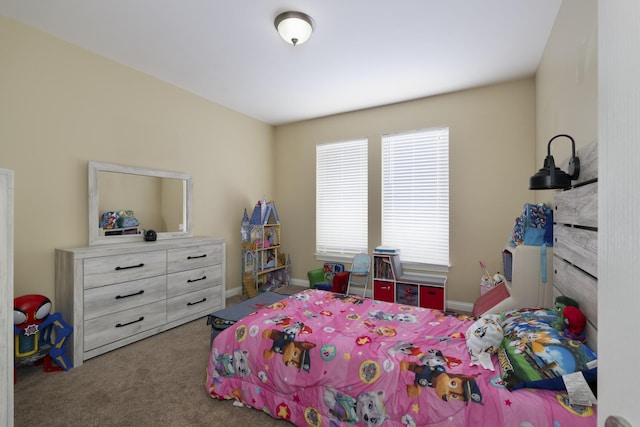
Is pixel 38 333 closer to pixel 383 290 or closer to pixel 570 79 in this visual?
pixel 383 290

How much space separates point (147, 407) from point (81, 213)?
6.46ft

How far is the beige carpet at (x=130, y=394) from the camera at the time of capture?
6.10 ft

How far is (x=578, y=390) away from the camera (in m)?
1.19

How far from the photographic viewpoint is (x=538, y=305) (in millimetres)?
2184

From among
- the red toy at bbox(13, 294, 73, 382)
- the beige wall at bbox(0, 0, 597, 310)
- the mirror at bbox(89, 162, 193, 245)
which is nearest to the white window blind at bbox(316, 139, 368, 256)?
the beige wall at bbox(0, 0, 597, 310)

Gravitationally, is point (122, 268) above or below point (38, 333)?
above

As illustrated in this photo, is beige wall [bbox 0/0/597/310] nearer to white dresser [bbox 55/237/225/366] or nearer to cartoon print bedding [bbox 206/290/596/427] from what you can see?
white dresser [bbox 55/237/225/366]

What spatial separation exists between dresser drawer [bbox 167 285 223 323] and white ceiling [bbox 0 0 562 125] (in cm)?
256

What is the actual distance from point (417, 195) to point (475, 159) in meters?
0.84

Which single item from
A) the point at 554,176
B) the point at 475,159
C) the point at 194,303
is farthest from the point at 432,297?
the point at 194,303

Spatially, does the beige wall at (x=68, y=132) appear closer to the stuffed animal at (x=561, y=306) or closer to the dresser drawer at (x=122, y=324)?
the dresser drawer at (x=122, y=324)

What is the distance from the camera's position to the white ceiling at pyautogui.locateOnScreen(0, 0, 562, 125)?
227 cm

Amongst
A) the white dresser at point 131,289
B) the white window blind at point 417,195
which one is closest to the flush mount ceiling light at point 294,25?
the white window blind at point 417,195
